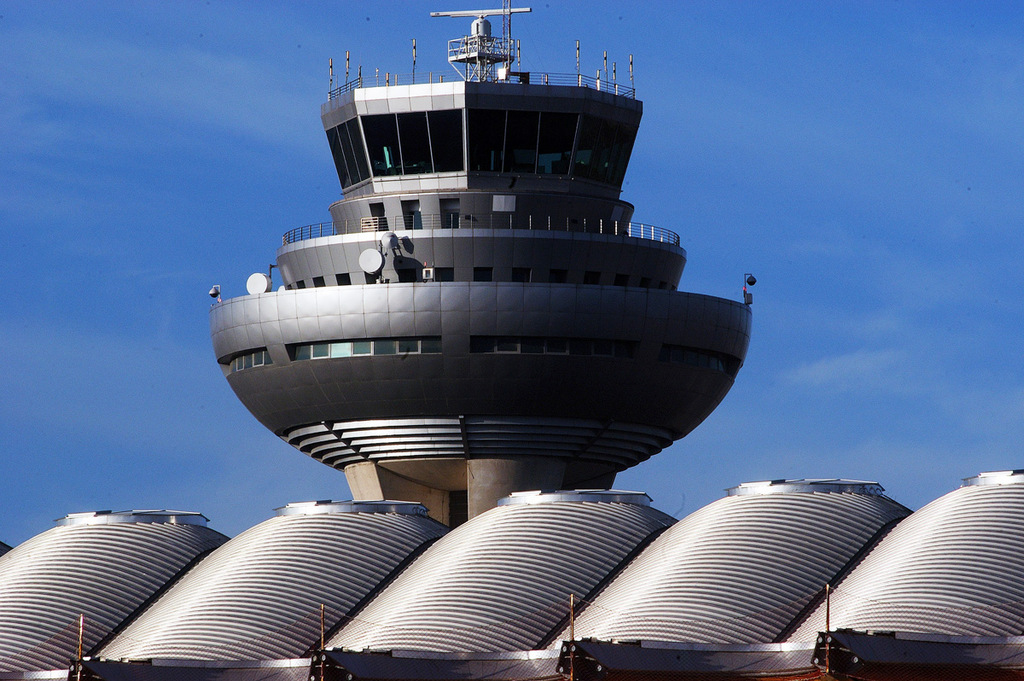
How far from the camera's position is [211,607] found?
263 feet

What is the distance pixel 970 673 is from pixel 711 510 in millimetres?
14687

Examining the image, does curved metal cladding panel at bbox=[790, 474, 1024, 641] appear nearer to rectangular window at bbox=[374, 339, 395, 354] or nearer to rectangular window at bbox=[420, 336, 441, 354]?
rectangular window at bbox=[420, 336, 441, 354]

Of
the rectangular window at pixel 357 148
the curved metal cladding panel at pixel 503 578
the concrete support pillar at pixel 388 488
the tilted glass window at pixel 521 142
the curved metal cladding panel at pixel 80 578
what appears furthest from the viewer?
the rectangular window at pixel 357 148

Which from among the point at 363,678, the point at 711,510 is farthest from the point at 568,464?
the point at 363,678

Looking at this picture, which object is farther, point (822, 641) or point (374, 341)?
point (374, 341)

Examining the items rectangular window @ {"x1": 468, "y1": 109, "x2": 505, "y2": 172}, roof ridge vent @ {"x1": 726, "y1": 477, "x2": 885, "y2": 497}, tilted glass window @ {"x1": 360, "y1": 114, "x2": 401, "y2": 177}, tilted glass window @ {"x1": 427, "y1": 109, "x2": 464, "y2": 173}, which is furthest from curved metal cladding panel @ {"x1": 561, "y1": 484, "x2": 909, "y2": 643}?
tilted glass window @ {"x1": 360, "y1": 114, "x2": 401, "y2": 177}

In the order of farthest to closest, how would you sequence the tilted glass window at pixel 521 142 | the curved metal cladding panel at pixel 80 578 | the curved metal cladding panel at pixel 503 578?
the tilted glass window at pixel 521 142, the curved metal cladding panel at pixel 80 578, the curved metal cladding panel at pixel 503 578

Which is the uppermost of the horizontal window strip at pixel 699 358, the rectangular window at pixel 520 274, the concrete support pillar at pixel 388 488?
the rectangular window at pixel 520 274

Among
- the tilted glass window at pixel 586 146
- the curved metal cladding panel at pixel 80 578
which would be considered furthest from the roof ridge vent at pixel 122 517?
the tilted glass window at pixel 586 146

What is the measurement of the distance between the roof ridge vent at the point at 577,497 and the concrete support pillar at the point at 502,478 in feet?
57.3

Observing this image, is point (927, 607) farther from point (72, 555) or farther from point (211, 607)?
point (72, 555)

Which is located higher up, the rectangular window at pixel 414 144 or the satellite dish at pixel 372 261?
the rectangular window at pixel 414 144

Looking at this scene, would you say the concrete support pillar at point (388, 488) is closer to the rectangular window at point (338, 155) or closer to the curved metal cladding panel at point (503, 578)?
the rectangular window at point (338, 155)

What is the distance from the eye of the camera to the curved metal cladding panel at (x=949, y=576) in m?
69.2
